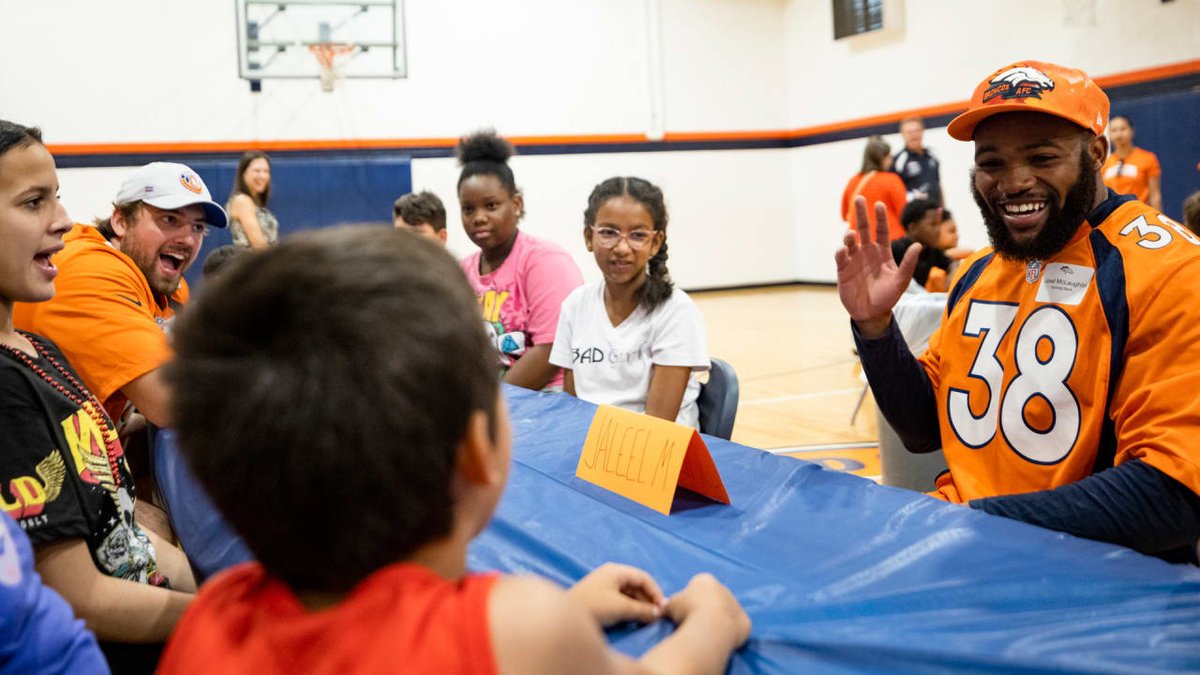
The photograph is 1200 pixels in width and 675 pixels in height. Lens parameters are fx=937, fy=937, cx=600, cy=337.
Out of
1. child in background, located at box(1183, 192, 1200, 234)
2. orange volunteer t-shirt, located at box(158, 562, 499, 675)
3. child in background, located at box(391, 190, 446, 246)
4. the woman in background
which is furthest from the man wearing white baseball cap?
the woman in background

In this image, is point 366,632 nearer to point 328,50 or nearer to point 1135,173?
point 1135,173

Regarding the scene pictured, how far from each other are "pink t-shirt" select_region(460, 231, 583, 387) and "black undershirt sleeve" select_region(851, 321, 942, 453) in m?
1.58

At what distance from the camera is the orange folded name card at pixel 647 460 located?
5.12 feet

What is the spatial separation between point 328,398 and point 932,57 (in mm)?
11550

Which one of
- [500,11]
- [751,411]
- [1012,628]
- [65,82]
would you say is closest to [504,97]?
[500,11]

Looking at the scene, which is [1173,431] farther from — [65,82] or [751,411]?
[65,82]

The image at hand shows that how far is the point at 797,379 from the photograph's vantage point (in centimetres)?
674

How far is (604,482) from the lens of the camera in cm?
172

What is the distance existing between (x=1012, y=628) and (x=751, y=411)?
4.78 metres

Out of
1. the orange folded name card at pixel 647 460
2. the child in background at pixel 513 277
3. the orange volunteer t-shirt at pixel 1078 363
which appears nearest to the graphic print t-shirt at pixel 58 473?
the orange folded name card at pixel 647 460

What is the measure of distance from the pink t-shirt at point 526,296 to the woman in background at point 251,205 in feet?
13.8

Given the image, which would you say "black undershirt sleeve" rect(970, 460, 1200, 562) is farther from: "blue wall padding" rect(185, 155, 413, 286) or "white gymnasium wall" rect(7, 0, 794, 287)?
"white gymnasium wall" rect(7, 0, 794, 287)

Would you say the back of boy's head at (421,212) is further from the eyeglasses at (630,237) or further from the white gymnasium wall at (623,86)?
the white gymnasium wall at (623,86)

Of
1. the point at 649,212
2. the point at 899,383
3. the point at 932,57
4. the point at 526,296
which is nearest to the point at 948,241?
the point at 526,296
